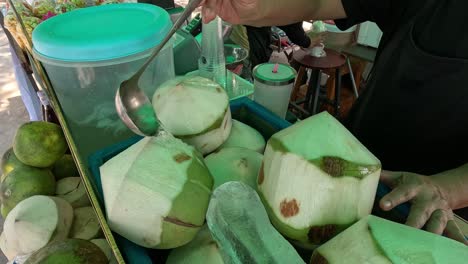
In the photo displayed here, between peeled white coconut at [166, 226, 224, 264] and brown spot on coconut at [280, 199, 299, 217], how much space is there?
110 mm

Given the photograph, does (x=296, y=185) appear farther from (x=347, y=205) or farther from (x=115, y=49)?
(x=115, y=49)

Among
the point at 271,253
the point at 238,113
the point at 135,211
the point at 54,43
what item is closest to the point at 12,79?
the point at 54,43

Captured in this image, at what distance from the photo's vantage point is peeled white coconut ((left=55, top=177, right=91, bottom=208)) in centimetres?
70

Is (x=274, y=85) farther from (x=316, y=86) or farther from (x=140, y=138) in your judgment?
(x=316, y=86)

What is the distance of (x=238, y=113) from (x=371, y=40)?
2213 millimetres

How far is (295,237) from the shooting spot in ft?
1.44

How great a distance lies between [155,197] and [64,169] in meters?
0.52

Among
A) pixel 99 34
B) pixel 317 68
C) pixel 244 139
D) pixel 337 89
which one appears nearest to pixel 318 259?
pixel 244 139

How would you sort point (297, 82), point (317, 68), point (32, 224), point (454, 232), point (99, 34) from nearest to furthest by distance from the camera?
point (454, 232) → point (32, 224) → point (99, 34) → point (317, 68) → point (297, 82)

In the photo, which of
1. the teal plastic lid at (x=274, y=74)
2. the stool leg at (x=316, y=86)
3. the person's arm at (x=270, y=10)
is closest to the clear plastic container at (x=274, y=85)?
the teal plastic lid at (x=274, y=74)

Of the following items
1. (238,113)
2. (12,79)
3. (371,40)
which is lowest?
(12,79)

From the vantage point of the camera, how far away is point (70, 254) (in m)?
0.48

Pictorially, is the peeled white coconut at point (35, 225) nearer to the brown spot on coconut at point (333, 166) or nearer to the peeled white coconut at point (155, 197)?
the peeled white coconut at point (155, 197)

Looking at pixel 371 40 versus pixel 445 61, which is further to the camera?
pixel 371 40
